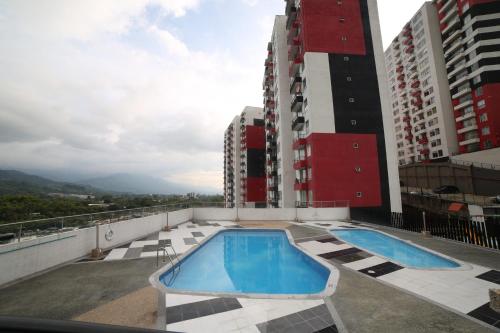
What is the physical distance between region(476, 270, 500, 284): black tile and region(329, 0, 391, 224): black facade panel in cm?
1775

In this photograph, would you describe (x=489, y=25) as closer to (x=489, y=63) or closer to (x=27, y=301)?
(x=489, y=63)

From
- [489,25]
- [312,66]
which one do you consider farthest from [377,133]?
[489,25]

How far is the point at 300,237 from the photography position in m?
13.3

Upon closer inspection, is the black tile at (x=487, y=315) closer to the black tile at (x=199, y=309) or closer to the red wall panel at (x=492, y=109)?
the black tile at (x=199, y=309)

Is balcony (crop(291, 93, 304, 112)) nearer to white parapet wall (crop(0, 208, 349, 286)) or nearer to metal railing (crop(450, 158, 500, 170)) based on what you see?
white parapet wall (crop(0, 208, 349, 286))

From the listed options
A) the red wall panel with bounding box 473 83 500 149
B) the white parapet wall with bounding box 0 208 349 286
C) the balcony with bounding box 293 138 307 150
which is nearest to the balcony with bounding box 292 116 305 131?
the balcony with bounding box 293 138 307 150

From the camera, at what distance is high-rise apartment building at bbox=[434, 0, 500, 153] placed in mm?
37500

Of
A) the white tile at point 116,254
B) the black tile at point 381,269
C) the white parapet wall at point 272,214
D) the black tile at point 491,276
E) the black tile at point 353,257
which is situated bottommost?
the black tile at point 491,276

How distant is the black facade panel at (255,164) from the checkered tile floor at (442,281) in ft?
153

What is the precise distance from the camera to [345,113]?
26109 millimetres

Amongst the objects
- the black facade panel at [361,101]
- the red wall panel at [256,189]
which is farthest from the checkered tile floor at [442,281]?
the red wall panel at [256,189]

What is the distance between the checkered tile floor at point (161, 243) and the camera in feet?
32.4

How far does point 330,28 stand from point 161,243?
98.3 ft

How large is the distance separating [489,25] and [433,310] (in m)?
56.6
